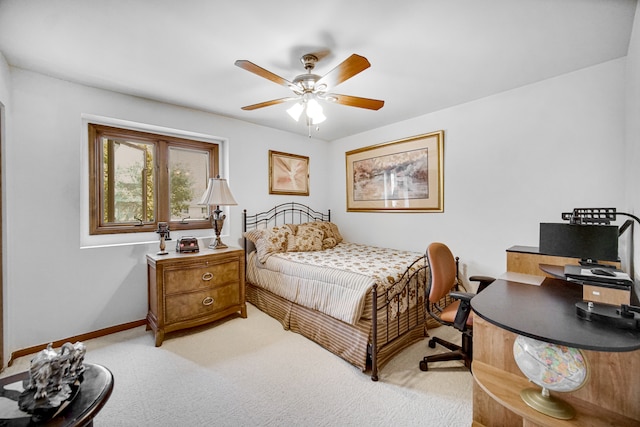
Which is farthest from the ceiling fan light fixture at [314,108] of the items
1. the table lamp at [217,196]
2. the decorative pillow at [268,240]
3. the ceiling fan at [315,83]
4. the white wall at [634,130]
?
the white wall at [634,130]

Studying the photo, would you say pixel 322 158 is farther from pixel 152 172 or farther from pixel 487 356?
pixel 487 356

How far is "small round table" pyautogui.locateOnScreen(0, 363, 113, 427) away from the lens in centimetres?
95

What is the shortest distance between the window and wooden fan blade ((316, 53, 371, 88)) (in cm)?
225

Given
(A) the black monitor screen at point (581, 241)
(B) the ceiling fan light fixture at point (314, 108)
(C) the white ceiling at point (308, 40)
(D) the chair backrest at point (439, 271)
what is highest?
(C) the white ceiling at point (308, 40)

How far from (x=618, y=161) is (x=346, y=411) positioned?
3.03m

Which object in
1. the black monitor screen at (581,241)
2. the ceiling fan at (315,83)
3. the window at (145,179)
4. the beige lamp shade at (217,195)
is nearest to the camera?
the black monitor screen at (581,241)

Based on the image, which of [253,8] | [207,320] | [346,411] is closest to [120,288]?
[207,320]

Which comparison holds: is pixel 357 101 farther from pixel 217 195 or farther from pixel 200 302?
pixel 200 302

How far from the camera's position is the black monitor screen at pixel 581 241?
1375 millimetres

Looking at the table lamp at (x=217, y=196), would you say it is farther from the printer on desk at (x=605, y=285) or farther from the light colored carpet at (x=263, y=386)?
the printer on desk at (x=605, y=285)

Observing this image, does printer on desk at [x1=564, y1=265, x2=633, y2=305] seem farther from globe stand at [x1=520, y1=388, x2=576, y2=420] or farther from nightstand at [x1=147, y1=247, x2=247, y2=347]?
nightstand at [x1=147, y1=247, x2=247, y2=347]

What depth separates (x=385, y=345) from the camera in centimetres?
218

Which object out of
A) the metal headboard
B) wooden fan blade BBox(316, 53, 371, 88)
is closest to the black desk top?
wooden fan blade BBox(316, 53, 371, 88)

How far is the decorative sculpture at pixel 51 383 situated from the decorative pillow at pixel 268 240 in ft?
7.06
